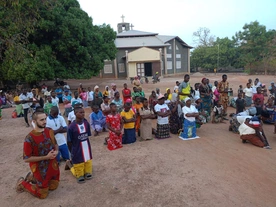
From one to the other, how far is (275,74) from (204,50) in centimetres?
1489

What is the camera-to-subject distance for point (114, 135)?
6090 millimetres

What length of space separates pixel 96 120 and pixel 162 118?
2306 millimetres

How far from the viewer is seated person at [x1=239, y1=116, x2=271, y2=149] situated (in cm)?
589

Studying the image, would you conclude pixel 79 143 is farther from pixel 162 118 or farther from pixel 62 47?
pixel 62 47

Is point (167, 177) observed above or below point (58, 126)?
below

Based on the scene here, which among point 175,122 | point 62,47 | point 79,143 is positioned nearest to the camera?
point 79,143

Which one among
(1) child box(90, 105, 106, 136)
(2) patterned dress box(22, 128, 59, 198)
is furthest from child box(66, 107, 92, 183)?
(1) child box(90, 105, 106, 136)

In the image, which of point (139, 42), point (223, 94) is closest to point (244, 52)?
point (139, 42)

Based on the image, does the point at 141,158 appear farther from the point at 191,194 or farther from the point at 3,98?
the point at 3,98

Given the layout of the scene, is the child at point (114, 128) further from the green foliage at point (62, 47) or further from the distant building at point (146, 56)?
the distant building at point (146, 56)

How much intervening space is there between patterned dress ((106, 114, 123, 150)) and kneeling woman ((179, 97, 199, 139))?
188 cm

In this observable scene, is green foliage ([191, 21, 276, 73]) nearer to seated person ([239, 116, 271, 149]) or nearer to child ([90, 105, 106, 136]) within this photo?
seated person ([239, 116, 271, 149])

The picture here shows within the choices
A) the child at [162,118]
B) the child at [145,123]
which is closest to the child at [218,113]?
the child at [162,118]

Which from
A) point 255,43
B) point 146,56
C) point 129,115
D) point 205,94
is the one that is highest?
point 255,43
